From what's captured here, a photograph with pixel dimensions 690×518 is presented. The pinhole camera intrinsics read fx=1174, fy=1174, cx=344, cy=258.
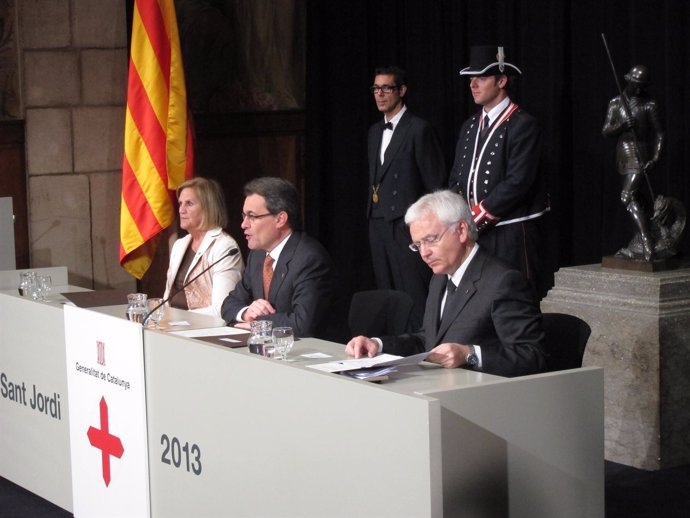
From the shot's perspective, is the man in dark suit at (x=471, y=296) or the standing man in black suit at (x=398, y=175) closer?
the man in dark suit at (x=471, y=296)

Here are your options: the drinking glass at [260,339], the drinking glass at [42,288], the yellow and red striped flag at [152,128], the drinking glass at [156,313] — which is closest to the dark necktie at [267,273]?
the drinking glass at [156,313]

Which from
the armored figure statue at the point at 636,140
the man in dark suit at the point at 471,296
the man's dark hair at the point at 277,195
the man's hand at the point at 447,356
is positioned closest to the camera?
the man's hand at the point at 447,356

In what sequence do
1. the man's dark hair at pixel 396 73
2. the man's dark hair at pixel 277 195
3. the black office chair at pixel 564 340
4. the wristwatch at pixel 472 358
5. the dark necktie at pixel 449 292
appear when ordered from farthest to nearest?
the man's dark hair at pixel 396 73 < the man's dark hair at pixel 277 195 < the black office chair at pixel 564 340 < the dark necktie at pixel 449 292 < the wristwatch at pixel 472 358

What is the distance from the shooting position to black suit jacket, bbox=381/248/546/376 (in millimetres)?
3307

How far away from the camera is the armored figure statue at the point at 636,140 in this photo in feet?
15.9

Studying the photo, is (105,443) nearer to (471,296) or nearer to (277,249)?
(277,249)

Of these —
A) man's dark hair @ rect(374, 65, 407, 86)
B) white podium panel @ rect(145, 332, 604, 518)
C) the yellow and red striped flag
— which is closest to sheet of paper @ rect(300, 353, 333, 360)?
white podium panel @ rect(145, 332, 604, 518)

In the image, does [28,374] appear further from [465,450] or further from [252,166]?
[252,166]

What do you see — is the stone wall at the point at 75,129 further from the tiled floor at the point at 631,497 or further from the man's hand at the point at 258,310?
the man's hand at the point at 258,310

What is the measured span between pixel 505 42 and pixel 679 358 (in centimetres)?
238

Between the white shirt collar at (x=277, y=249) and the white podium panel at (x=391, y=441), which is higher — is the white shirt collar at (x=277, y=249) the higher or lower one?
the higher one

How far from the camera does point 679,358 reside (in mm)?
4719

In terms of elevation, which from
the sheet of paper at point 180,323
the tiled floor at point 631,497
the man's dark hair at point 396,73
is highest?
the man's dark hair at point 396,73

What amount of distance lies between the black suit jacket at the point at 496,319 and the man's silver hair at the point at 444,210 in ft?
0.39
